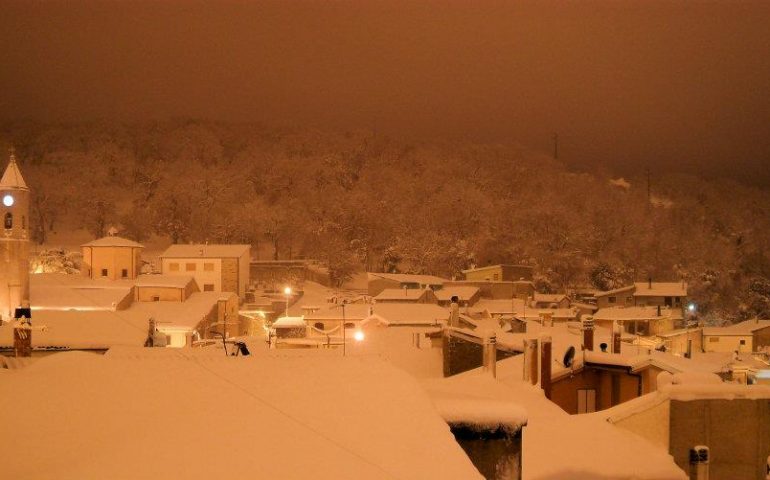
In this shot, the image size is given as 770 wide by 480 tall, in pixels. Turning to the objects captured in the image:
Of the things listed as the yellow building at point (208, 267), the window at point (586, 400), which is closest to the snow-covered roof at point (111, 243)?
the yellow building at point (208, 267)

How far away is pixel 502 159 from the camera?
11375cm

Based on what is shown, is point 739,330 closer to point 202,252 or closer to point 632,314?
point 632,314

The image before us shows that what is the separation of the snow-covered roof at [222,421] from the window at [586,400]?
9.04 metres

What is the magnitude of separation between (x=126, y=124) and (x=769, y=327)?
111 m

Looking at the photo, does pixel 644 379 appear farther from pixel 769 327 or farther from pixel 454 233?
pixel 454 233

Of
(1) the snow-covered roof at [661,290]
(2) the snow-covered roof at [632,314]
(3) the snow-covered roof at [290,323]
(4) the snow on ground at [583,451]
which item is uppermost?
(4) the snow on ground at [583,451]

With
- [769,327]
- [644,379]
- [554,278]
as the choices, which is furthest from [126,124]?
[644,379]

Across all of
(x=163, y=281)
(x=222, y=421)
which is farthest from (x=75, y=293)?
(x=222, y=421)

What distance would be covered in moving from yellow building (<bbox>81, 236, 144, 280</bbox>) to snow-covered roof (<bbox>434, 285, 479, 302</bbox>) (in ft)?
59.0

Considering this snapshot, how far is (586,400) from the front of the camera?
13352mm

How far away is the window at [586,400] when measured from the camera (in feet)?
43.4

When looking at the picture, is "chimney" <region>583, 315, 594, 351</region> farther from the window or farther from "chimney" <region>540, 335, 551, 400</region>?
"chimney" <region>540, 335, 551, 400</region>

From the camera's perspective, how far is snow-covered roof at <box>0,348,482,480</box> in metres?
3.27

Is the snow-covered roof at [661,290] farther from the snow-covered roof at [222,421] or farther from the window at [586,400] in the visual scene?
the snow-covered roof at [222,421]
